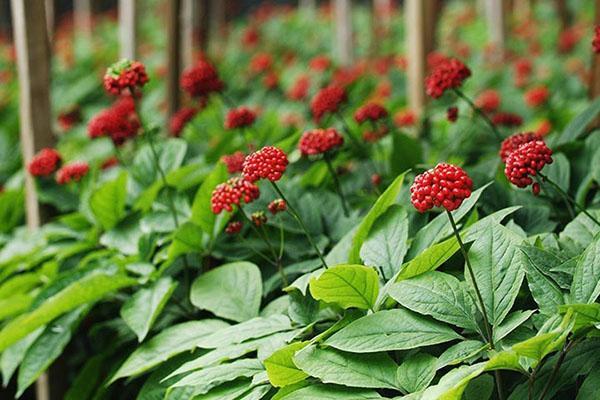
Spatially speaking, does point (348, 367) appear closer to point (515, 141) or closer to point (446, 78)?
point (515, 141)

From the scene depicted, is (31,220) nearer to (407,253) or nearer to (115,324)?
(115,324)

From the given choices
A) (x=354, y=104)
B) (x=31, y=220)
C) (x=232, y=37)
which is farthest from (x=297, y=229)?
(x=232, y=37)

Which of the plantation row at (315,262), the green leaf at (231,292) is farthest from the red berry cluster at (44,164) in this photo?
the green leaf at (231,292)

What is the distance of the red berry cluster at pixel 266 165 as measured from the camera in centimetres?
170

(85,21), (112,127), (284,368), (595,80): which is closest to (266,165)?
(284,368)

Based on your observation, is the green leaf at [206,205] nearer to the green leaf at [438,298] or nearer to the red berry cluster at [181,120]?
the green leaf at [438,298]

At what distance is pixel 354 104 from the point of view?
466 cm

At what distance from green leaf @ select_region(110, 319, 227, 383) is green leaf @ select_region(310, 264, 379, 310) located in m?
0.45

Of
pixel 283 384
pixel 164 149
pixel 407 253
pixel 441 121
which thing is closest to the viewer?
pixel 283 384

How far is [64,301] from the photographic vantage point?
2084mm

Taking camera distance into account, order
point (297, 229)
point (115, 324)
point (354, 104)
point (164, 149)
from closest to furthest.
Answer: point (297, 229), point (115, 324), point (164, 149), point (354, 104)

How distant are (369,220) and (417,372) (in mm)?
455

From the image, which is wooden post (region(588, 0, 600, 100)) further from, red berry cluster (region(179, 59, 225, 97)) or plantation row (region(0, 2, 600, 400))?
red berry cluster (region(179, 59, 225, 97))

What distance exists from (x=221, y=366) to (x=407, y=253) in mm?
517
